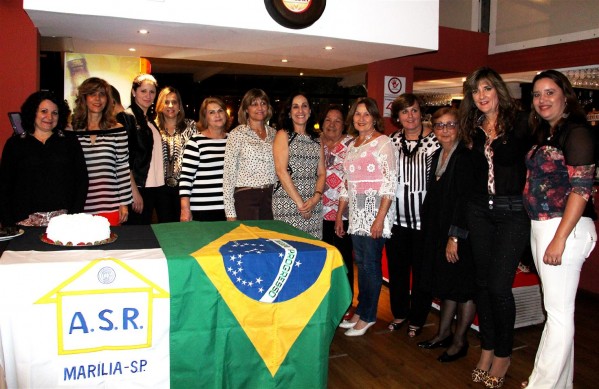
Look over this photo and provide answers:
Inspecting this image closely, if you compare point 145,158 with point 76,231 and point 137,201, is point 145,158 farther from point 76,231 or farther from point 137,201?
point 76,231

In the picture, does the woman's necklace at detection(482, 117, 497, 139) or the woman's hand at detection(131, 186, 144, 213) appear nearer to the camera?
the woman's necklace at detection(482, 117, 497, 139)

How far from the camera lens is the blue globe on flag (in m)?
2.34

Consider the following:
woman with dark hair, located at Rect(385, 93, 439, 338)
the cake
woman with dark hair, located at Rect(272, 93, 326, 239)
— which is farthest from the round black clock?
the cake

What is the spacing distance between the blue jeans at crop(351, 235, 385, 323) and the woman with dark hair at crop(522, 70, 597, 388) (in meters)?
1.10

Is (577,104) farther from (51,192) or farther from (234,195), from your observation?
(51,192)

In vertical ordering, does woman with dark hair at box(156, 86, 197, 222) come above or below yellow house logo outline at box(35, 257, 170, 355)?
above

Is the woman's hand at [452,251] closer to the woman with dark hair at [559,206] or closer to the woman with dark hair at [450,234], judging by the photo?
the woman with dark hair at [450,234]

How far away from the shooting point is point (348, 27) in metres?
4.19

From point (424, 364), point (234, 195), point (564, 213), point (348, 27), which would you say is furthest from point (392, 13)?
point (424, 364)

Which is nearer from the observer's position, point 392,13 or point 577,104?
point 577,104

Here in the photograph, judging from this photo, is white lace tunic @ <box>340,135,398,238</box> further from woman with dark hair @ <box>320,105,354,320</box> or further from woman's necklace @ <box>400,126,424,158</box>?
woman with dark hair @ <box>320,105,354,320</box>

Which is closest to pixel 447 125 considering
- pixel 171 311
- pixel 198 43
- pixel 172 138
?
pixel 171 311

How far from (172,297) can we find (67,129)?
1804 mm

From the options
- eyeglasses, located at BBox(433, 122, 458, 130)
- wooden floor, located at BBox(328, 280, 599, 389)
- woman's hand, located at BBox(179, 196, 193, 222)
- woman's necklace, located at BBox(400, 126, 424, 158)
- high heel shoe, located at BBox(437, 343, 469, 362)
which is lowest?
wooden floor, located at BBox(328, 280, 599, 389)
